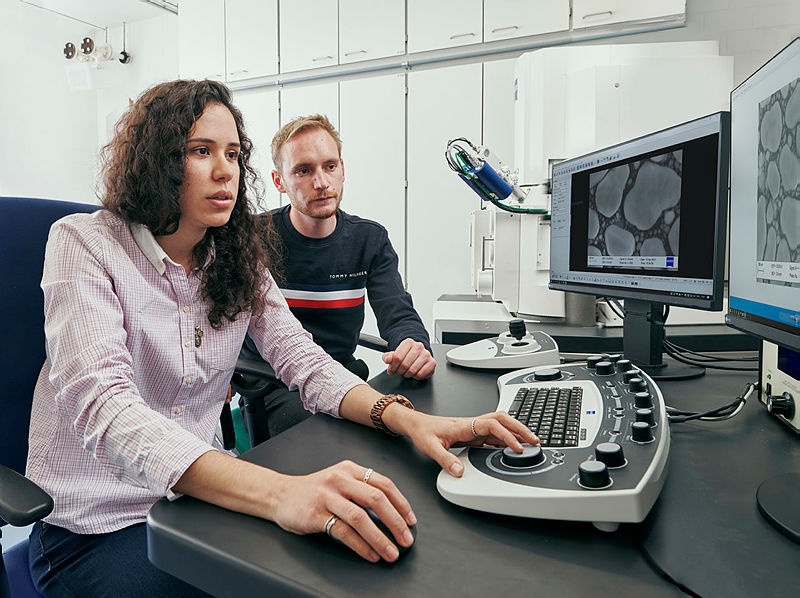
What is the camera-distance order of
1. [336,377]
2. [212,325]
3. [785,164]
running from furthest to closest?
[212,325] → [336,377] → [785,164]

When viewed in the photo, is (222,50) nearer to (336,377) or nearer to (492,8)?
(492,8)

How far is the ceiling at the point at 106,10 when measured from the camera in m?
3.47

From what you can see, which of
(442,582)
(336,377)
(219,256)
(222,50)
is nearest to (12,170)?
(222,50)

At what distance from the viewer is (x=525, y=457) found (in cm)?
54

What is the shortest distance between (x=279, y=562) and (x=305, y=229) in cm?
133

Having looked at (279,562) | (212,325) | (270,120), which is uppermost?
(270,120)

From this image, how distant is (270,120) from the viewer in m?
3.48

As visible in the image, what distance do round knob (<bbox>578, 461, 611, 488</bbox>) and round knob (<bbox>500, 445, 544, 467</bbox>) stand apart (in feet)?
0.21

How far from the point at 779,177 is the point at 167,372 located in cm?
92

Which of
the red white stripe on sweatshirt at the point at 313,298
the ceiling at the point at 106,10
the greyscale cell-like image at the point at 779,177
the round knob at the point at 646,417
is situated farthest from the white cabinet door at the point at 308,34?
the round knob at the point at 646,417

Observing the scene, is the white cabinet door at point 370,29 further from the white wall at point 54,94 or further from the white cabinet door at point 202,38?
the white wall at point 54,94

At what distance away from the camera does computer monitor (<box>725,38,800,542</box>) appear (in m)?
0.55

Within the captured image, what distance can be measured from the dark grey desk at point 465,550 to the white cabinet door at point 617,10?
248 centimetres

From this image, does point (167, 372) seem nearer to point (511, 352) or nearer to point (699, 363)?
point (511, 352)
